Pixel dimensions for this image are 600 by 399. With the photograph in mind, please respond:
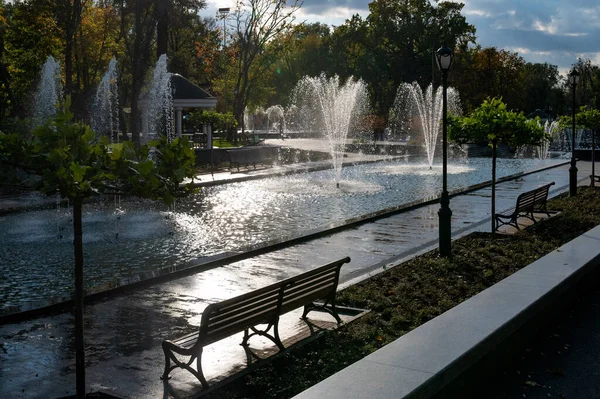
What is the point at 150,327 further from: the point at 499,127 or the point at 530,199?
the point at 530,199

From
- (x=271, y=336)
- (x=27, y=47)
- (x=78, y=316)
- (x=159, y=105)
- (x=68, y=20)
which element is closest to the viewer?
(x=78, y=316)

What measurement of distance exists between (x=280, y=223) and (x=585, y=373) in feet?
35.1

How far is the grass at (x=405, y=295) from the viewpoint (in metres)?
6.82

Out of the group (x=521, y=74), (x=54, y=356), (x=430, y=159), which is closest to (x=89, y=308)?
(x=54, y=356)

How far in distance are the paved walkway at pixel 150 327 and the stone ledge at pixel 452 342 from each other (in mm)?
1518

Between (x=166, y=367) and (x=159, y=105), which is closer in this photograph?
(x=166, y=367)

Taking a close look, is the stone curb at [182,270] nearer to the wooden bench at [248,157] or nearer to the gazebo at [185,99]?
the wooden bench at [248,157]

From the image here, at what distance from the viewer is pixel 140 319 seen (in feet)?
29.9

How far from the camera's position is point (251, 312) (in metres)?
7.04

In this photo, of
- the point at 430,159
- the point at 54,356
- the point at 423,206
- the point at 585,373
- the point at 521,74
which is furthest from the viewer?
the point at 521,74

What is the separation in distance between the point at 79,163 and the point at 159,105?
3501cm

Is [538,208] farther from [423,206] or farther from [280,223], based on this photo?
[280,223]

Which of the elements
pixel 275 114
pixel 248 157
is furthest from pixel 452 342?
pixel 275 114

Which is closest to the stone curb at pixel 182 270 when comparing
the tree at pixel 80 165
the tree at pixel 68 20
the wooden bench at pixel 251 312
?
the wooden bench at pixel 251 312
